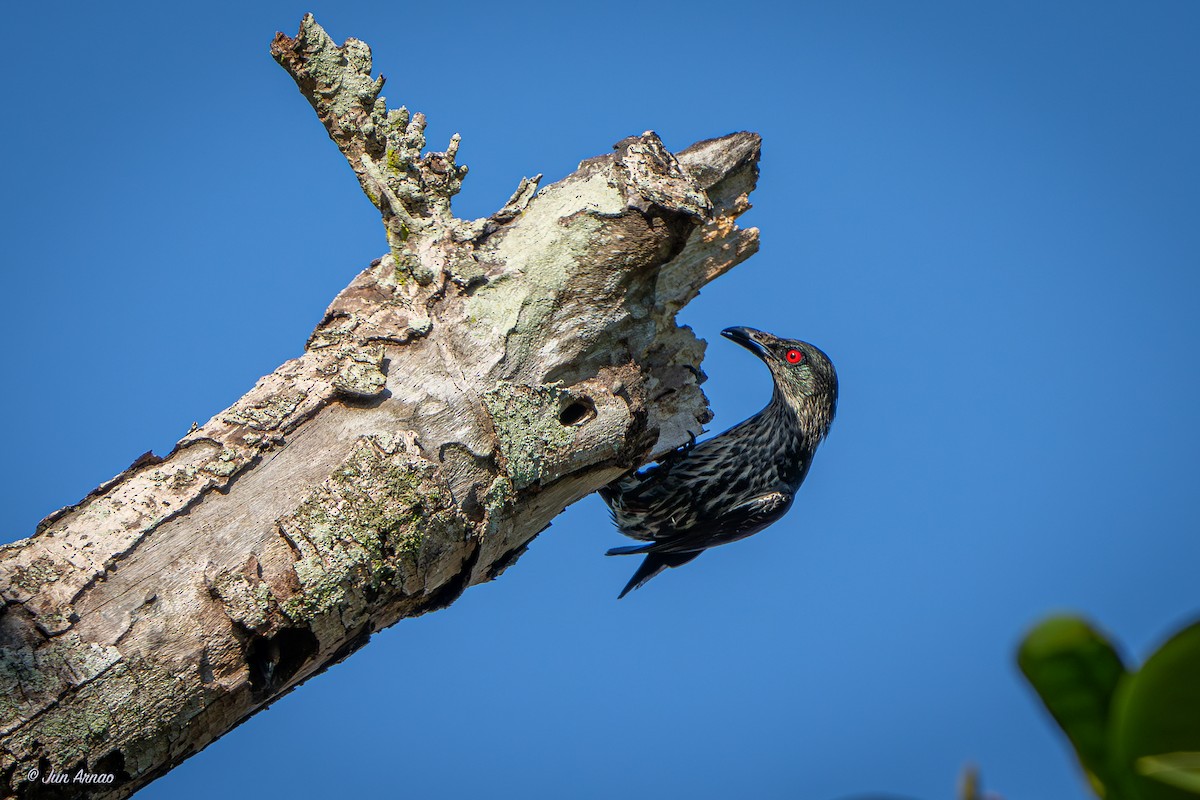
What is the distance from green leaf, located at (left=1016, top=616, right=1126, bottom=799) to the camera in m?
0.85

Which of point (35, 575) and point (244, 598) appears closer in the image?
point (35, 575)

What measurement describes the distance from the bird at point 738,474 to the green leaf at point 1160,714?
3804 millimetres

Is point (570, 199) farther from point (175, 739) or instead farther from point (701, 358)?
point (175, 739)

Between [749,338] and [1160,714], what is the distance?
14.9 ft

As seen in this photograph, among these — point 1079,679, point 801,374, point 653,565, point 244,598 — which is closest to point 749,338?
point 801,374

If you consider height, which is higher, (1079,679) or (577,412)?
(577,412)

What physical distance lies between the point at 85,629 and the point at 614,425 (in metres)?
1.70

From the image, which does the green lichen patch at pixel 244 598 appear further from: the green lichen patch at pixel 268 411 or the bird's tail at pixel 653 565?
the bird's tail at pixel 653 565

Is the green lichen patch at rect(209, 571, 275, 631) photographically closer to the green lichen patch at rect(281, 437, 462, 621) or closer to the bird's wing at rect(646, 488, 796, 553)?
the green lichen patch at rect(281, 437, 462, 621)

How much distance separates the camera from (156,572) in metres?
2.55

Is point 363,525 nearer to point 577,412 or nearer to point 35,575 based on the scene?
point 35,575

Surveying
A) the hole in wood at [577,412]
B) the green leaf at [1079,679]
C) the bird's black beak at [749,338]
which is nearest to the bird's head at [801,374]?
the bird's black beak at [749,338]

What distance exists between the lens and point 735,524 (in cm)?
485

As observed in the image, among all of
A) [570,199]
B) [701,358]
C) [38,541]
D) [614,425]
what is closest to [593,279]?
[570,199]
